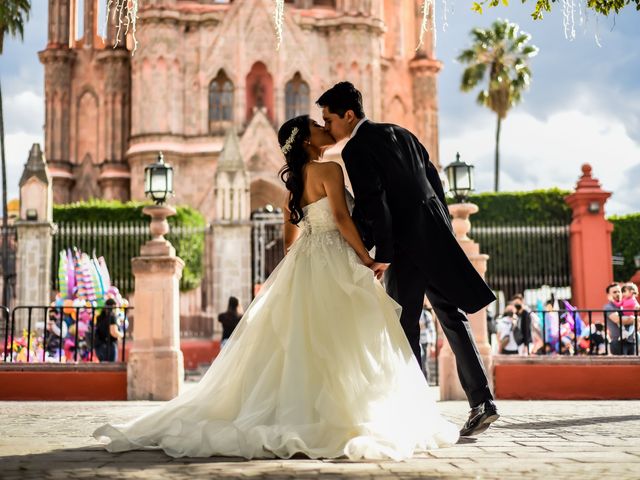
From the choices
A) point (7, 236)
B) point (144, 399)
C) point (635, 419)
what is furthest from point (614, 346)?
point (7, 236)

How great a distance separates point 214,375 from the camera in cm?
535

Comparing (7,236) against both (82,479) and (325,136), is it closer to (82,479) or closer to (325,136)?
(325,136)

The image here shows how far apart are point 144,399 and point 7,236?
7955 mm

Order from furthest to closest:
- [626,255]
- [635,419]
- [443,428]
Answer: [626,255] → [635,419] → [443,428]

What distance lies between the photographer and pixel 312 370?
5.05m

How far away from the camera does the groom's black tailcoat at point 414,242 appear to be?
5562mm

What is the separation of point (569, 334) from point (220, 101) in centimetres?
2175

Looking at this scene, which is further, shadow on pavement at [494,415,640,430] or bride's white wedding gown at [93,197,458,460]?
shadow on pavement at [494,415,640,430]

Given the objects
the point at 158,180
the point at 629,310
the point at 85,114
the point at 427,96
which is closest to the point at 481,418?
the point at 629,310

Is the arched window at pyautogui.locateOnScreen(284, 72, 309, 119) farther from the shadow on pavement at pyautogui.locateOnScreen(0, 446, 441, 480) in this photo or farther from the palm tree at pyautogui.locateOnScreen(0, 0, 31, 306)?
the shadow on pavement at pyautogui.locateOnScreen(0, 446, 441, 480)

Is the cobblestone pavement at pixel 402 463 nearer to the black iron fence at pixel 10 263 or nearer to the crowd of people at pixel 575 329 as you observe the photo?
the crowd of people at pixel 575 329

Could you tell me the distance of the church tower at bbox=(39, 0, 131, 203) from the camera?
3438 cm

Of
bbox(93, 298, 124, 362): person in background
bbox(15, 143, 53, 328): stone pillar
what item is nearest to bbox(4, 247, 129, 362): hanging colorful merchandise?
bbox(93, 298, 124, 362): person in background

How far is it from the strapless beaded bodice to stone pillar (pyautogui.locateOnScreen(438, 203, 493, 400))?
5.99m
